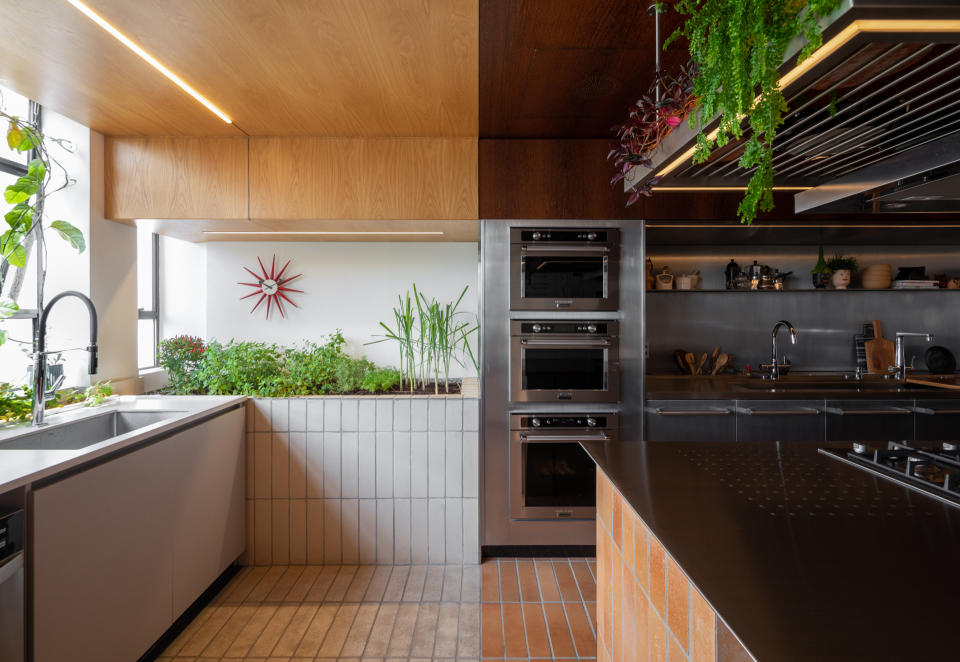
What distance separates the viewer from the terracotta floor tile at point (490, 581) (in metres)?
2.69

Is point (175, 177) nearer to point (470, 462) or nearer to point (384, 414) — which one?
point (384, 414)

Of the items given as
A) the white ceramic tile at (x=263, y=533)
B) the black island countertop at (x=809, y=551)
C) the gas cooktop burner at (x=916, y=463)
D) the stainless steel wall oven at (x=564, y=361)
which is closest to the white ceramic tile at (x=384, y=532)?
the white ceramic tile at (x=263, y=533)

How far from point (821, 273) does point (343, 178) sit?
310 centimetres

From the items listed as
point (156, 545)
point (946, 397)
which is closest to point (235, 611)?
point (156, 545)

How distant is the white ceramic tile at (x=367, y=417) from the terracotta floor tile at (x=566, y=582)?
1.25 meters

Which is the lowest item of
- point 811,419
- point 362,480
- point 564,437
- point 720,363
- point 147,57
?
point 362,480

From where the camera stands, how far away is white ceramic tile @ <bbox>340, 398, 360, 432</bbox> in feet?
9.99

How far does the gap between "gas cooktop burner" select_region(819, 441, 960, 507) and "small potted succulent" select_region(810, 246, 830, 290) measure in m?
2.17

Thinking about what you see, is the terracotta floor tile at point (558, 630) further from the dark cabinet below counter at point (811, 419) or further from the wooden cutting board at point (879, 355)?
the wooden cutting board at point (879, 355)

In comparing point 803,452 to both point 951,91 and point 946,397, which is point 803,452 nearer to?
point 951,91

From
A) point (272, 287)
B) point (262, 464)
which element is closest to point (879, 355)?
point (262, 464)

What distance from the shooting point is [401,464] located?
307 cm

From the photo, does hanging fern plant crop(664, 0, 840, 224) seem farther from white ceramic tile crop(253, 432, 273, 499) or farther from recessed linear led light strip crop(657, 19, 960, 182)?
white ceramic tile crop(253, 432, 273, 499)

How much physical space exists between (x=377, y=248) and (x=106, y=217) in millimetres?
1535
